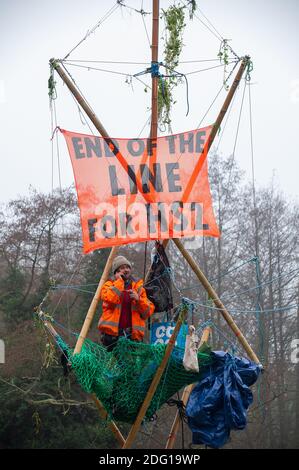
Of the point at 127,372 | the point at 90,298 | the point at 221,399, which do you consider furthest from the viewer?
the point at 90,298

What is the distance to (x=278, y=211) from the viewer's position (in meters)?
29.2

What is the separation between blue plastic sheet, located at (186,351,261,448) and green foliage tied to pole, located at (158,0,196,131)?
10.8 ft

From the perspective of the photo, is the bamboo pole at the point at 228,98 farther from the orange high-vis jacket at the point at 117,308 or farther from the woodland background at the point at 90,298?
the woodland background at the point at 90,298

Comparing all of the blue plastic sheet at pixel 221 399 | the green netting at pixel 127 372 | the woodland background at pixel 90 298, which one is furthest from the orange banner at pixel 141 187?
the woodland background at pixel 90 298

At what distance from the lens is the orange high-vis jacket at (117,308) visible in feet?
29.4

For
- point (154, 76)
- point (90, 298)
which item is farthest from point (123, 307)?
point (90, 298)

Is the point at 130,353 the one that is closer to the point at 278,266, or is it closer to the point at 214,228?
the point at 214,228

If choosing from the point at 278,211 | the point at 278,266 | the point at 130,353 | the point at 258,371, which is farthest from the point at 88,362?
the point at 278,211

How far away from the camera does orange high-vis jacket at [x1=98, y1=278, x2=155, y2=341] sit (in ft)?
29.4

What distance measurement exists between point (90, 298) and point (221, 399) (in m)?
14.7

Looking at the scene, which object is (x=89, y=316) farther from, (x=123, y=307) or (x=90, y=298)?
(x=90, y=298)

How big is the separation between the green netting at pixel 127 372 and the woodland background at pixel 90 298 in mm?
11025

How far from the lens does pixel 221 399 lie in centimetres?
912

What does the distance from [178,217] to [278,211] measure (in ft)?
65.3
